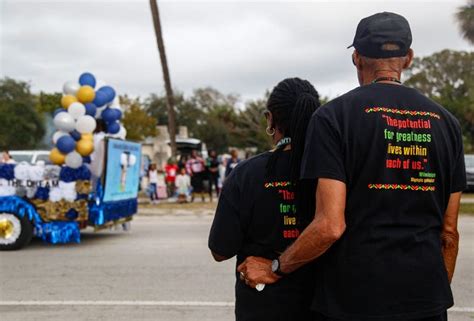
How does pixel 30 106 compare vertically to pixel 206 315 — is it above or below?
above

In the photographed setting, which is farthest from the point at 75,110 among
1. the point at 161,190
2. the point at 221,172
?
the point at 221,172

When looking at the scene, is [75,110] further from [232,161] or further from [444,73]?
[444,73]

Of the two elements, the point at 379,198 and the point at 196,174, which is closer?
the point at 379,198

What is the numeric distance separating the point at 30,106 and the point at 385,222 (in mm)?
38807

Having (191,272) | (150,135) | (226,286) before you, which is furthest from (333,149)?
(150,135)

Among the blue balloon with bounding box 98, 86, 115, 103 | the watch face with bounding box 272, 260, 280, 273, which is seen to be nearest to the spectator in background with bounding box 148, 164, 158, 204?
the blue balloon with bounding box 98, 86, 115, 103

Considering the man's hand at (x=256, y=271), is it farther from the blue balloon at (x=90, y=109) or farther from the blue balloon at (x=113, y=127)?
the blue balloon at (x=113, y=127)

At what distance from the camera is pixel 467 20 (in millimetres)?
27109

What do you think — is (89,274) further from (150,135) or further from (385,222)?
(150,135)

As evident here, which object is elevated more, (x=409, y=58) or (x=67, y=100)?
(x=67, y=100)

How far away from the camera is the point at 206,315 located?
5.75 m

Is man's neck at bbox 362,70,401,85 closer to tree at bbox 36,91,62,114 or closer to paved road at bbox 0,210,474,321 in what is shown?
paved road at bbox 0,210,474,321

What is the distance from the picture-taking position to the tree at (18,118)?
36156mm

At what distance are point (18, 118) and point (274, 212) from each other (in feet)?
119
